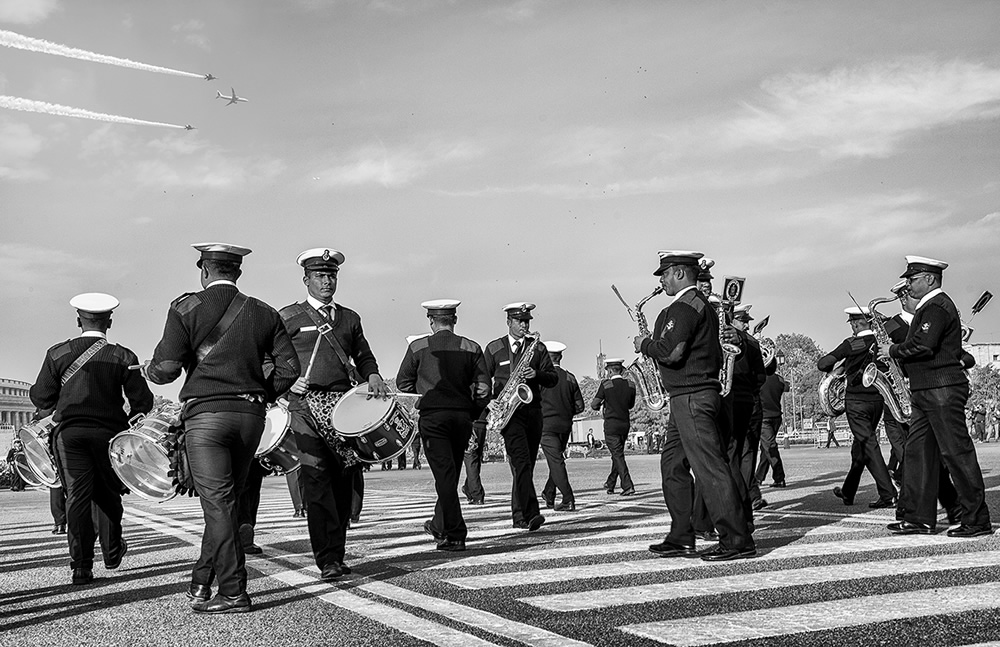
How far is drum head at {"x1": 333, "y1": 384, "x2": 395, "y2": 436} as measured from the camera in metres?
7.80

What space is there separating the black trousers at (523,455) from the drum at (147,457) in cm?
414

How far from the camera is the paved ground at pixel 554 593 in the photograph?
210 inches

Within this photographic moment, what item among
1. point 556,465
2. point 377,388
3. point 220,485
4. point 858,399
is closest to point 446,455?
point 377,388

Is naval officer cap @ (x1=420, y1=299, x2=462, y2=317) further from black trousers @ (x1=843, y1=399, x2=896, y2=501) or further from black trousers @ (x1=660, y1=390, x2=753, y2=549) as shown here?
black trousers @ (x1=843, y1=399, x2=896, y2=501)

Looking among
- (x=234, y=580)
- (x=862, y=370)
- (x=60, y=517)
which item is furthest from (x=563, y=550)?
(x=60, y=517)

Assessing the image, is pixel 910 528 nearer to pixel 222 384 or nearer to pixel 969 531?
pixel 969 531

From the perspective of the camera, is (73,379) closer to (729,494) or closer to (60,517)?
(729,494)

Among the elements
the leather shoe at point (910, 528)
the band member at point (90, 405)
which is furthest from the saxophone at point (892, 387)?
the band member at point (90, 405)

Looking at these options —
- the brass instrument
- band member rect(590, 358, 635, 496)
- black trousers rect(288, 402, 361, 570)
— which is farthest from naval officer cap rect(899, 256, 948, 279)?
band member rect(590, 358, 635, 496)

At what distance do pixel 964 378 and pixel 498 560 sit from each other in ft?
13.5

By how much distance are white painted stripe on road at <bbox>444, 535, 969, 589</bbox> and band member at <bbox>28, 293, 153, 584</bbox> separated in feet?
10.1

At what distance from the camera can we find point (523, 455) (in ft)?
37.7

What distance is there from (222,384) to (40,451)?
12.0 ft

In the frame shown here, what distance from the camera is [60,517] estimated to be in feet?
44.9
